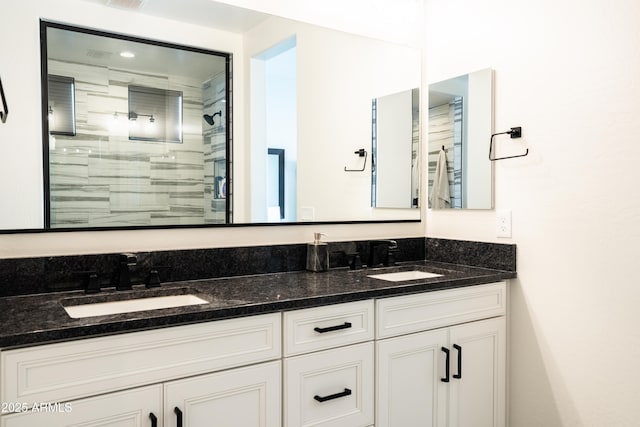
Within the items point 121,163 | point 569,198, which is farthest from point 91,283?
point 569,198

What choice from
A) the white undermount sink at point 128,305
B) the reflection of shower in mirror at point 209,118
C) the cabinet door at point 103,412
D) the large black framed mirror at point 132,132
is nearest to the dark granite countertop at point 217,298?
the white undermount sink at point 128,305

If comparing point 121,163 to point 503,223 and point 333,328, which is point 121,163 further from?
point 503,223

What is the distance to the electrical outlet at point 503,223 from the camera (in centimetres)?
212

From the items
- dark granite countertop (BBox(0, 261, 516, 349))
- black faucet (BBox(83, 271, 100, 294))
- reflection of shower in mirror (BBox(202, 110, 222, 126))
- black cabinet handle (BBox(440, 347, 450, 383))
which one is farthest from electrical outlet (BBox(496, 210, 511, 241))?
black faucet (BBox(83, 271, 100, 294))

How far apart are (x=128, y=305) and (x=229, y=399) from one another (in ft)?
1.66

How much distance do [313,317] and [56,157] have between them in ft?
3.39

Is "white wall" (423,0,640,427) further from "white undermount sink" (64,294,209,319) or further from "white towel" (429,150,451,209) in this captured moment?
"white undermount sink" (64,294,209,319)

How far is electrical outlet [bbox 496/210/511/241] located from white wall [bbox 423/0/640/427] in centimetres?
3

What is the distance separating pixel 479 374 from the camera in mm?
2004

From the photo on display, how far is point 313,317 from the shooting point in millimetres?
1541

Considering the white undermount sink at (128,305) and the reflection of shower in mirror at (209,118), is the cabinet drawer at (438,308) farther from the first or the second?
the reflection of shower in mirror at (209,118)

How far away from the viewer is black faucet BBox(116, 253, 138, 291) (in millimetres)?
1651

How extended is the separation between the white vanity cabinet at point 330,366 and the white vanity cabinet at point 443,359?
6cm

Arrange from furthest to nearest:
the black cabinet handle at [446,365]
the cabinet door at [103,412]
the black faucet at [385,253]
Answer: the black faucet at [385,253] → the black cabinet handle at [446,365] → the cabinet door at [103,412]
